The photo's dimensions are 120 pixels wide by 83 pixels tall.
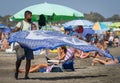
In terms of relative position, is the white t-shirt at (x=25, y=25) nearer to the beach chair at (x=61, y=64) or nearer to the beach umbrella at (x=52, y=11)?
the beach chair at (x=61, y=64)

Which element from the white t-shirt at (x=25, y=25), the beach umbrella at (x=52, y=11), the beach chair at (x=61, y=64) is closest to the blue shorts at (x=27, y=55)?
the white t-shirt at (x=25, y=25)

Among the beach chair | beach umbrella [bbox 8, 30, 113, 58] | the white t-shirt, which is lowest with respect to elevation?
the beach chair

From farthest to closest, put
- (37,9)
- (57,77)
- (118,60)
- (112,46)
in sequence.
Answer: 1. (112,46)
2. (37,9)
3. (118,60)
4. (57,77)

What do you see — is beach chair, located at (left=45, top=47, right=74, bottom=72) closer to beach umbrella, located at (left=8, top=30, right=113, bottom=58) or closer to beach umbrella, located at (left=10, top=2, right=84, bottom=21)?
beach umbrella, located at (left=8, top=30, right=113, bottom=58)

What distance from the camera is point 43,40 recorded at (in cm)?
1159

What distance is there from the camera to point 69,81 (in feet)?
35.8

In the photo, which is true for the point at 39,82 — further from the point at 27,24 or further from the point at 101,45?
the point at 101,45

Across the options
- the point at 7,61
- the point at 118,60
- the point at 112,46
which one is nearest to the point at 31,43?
the point at 118,60

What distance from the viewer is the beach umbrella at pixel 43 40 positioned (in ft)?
36.9

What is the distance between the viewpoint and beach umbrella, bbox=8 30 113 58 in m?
11.2

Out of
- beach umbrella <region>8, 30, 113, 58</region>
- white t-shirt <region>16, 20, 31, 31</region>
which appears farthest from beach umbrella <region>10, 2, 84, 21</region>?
white t-shirt <region>16, 20, 31, 31</region>

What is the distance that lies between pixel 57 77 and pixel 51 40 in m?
1.07

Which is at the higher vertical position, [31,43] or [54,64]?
[31,43]

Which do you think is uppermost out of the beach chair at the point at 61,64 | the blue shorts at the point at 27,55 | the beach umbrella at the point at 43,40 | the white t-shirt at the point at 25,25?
the white t-shirt at the point at 25,25
